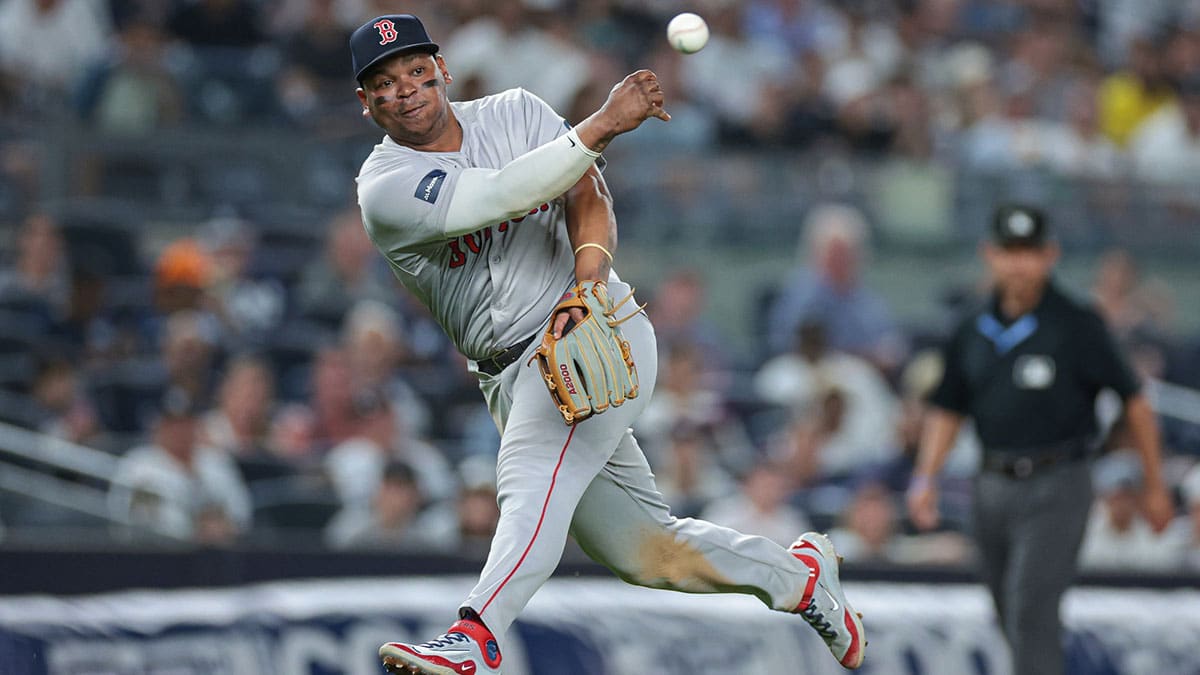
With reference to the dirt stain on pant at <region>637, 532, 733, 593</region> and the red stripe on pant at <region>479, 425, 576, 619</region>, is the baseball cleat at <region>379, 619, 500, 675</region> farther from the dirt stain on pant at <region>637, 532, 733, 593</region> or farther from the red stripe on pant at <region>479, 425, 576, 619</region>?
the dirt stain on pant at <region>637, 532, 733, 593</region>

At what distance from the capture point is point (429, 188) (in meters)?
4.78

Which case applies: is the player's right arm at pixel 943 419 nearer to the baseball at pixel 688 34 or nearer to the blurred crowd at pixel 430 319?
the blurred crowd at pixel 430 319

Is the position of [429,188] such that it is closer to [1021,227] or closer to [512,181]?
[512,181]

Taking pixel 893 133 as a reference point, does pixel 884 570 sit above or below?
below

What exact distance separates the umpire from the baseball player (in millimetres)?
1741

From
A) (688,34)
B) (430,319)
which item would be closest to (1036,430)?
(688,34)

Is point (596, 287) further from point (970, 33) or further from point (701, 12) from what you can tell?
point (970, 33)

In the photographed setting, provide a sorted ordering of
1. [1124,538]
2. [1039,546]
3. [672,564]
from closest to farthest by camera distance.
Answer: [672,564] → [1039,546] → [1124,538]

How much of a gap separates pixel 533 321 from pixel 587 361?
1.10 ft

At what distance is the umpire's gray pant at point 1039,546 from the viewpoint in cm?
690

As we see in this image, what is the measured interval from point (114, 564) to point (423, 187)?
9.67 ft

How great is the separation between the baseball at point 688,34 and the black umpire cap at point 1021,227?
2693 millimetres

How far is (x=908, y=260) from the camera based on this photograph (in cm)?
1193

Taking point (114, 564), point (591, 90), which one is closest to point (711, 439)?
point (591, 90)
